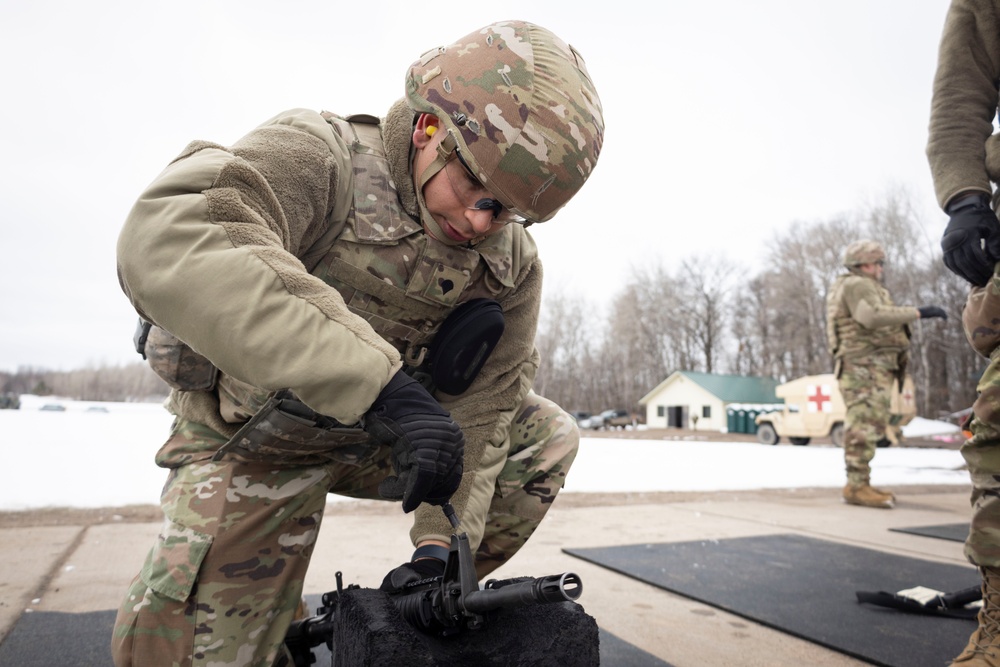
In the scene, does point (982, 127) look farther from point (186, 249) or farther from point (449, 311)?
point (186, 249)

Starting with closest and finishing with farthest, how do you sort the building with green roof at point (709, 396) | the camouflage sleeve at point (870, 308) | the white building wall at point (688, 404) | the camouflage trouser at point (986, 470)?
the camouflage trouser at point (986, 470)
the camouflage sleeve at point (870, 308)
the building with green roof at point (709, 396)
the white building wall at point (688, 404)

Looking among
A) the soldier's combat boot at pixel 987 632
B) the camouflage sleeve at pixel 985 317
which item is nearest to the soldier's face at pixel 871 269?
the camouflage sleeve at pixel 985 317

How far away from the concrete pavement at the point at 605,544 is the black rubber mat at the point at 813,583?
0.08 m

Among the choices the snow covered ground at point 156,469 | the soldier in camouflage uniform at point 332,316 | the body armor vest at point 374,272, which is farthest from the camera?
the snow covered ground at point 156,469

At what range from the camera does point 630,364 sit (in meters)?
42.3

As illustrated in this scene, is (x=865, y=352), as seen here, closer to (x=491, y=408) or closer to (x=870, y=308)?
(x=870, y=308)

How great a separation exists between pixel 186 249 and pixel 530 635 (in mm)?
923

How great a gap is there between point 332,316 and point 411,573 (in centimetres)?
62

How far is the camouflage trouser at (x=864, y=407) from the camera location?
497 cm

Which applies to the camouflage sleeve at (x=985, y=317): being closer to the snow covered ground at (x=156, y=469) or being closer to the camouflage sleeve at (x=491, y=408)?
the camouflage sleeve at (x=491, y=408)

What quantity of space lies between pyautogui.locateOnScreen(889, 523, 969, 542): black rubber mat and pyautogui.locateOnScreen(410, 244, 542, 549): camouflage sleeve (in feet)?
9.94

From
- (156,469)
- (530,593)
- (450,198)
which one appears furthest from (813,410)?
(530,593)

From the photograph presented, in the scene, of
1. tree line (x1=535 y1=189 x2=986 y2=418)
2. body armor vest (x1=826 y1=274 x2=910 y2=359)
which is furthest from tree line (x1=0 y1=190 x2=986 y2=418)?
body armor vest (x1=826 y1=274 x2=910 y2=359)

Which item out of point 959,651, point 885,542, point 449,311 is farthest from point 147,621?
point 885,542
